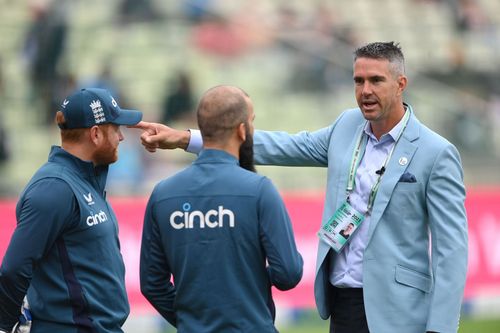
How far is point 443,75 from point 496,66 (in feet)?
3.20

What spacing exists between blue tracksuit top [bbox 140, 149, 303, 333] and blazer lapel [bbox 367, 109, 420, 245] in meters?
0.67

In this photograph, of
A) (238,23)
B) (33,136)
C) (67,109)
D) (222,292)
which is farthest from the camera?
(238,23)

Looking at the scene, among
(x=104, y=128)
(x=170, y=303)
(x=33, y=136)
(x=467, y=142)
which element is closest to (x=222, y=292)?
(x=170, y=303)

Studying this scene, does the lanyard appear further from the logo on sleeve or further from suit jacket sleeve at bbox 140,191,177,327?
the logo on sleeve

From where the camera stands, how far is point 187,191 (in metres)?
4.11

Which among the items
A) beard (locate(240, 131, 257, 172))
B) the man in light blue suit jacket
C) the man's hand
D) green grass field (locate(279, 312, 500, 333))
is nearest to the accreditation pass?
the man in light blue suit jacket

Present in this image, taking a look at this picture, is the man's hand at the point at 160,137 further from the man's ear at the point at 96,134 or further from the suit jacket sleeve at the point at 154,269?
the suit jacket sleeve at the point at 154,269

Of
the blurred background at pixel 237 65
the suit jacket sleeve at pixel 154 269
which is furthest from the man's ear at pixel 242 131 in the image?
the blurred background at pixel 237 65

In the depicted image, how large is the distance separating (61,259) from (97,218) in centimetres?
24

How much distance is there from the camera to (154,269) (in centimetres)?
422

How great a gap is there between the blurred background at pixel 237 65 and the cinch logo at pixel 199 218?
883 centimetres

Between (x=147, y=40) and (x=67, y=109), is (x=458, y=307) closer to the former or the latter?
(x=67, y=109)

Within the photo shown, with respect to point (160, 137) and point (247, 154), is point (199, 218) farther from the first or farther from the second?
point (160, 137)

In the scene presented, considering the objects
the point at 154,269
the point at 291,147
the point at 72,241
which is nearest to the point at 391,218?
the point at 291,147
